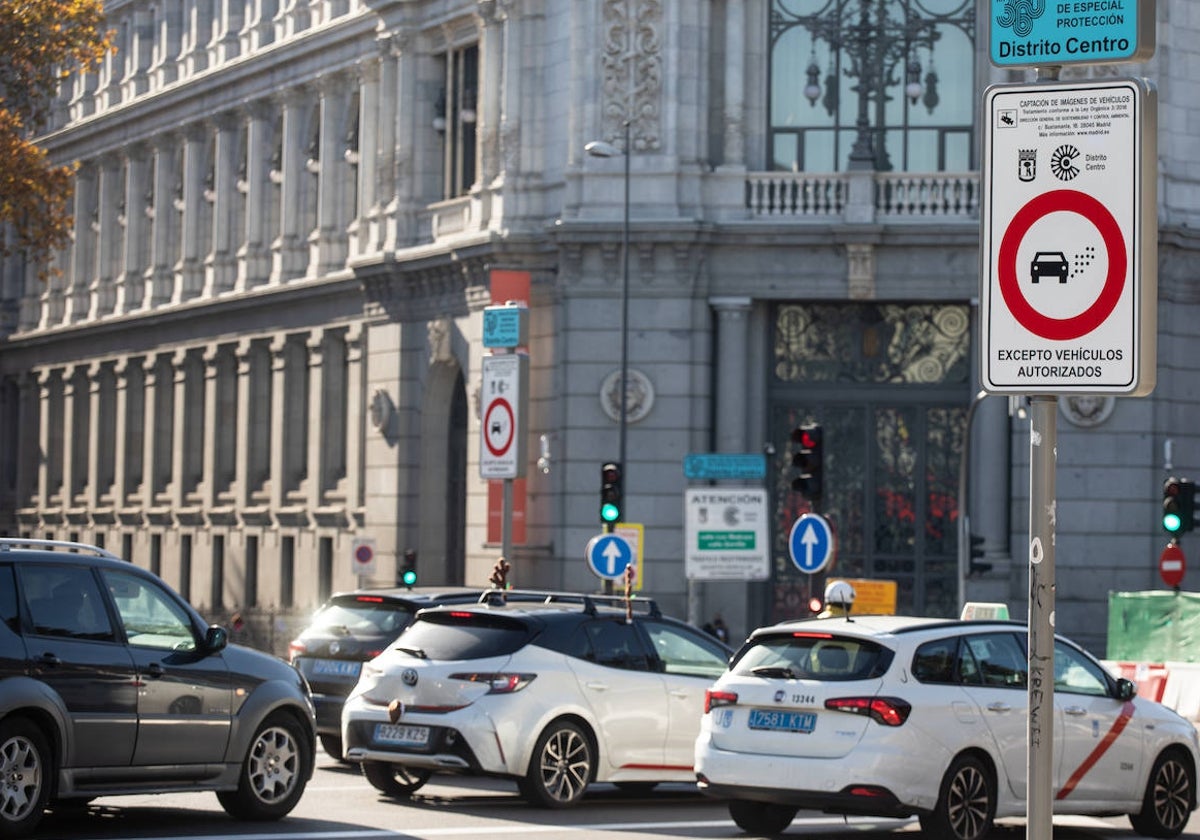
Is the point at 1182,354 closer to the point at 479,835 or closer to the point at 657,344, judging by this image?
the point at 657,344

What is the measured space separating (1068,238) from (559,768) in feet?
39.9

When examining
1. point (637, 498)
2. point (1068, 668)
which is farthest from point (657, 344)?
point (1068, 668)

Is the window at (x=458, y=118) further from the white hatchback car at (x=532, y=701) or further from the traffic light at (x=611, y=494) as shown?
the white hatchback car at (x=532, y=701)

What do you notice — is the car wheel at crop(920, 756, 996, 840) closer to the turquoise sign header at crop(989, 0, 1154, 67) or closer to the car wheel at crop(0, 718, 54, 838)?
the car wheel at crop(0, 718, 54, 838)

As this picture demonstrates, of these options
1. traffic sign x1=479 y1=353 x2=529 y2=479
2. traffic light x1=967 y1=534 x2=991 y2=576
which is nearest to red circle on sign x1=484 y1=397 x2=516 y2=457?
traffic sign x1=479 y1=353 x2=529 y2=479

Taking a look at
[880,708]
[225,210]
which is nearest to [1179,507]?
[880,708]

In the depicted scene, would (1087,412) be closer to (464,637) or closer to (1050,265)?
(464,637)

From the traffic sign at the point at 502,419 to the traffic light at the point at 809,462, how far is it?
3.19 metres

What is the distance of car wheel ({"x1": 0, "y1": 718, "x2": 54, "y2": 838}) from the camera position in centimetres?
1398

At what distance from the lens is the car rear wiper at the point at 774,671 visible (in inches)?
622

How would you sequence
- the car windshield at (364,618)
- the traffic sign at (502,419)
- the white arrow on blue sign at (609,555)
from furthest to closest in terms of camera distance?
the white arrow on blue sign at (609,555), the traffic sign at (502,419), the car windshield at (364,618)

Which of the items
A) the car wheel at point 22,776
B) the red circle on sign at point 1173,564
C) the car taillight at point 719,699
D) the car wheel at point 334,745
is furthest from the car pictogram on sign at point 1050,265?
the red circle on sign at point 1173,564

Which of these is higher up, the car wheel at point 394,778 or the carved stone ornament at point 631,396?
the carved stone ornament at point 631,396

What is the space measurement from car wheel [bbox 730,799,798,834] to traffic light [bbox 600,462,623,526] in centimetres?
1638
